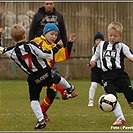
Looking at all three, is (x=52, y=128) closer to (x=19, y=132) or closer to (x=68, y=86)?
(x=19, y=132)

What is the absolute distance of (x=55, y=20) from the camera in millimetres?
11648

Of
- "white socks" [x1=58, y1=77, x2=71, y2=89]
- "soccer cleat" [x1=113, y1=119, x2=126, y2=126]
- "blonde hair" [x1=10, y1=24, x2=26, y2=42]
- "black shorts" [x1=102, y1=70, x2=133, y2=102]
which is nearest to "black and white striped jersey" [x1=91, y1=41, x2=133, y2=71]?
"black shorts" [x1=102, y1=70, x2=133, y2=102]

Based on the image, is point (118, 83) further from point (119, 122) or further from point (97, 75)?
point (97, 75)

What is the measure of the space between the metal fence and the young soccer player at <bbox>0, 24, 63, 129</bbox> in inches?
507

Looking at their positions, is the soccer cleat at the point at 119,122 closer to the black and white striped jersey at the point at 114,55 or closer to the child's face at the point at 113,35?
the black and white striped jersey at the point at 114,55

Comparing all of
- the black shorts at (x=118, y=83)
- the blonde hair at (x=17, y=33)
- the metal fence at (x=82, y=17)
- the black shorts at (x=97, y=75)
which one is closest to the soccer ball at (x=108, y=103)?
the black shorts at (x=118, y=83)

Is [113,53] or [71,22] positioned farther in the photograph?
[71,22]

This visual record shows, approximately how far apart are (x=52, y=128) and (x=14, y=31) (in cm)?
158

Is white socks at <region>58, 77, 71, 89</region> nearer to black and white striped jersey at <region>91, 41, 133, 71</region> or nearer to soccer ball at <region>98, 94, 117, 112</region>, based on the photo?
black and white striped jersey at <region>91, 41, 133, 71</region>

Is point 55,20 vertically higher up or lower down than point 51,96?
higher up

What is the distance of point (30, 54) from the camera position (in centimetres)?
766

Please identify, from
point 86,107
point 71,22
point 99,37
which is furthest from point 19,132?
point 71,22

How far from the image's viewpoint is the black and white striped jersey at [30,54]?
298 inches

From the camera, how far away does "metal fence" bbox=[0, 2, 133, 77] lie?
20578 millimetres
